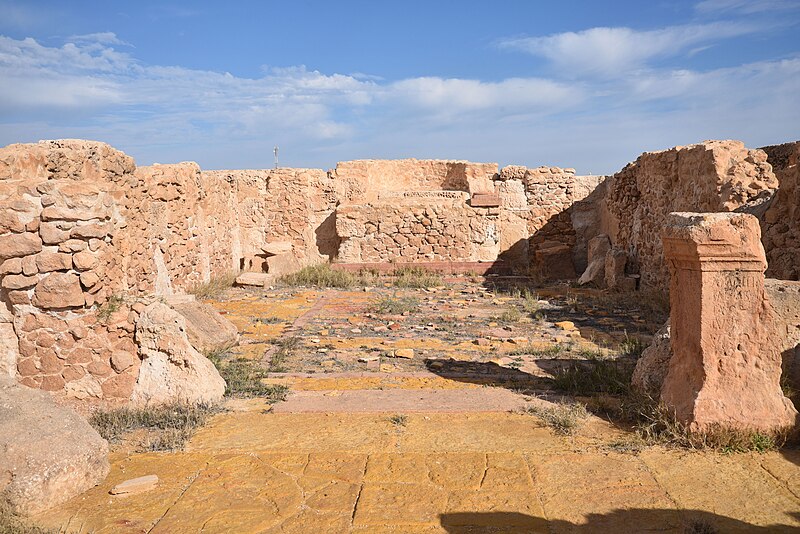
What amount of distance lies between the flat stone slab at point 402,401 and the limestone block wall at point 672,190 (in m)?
3.80

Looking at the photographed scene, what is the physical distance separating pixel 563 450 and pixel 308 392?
7.26ft

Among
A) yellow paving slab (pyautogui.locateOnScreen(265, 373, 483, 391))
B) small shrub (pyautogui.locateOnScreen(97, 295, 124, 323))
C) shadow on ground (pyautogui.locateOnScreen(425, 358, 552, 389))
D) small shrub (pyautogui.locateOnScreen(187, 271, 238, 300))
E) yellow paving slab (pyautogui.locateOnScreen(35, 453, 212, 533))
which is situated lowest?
yellow paving slab (pyautogui.locateOnScreen(35, 453, 212, 533))

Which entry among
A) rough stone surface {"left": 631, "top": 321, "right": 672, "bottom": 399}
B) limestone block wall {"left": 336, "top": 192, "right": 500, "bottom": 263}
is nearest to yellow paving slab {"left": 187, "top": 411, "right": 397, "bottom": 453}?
rough stone surface {"left": 631, "top": 321, "right": 672, "bottom": 399}

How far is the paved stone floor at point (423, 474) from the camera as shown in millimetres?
2926

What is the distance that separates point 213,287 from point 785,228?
892cm

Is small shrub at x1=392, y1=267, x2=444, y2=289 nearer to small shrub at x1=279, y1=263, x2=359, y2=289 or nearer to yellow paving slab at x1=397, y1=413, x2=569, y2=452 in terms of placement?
small shrub at x1=279, y1=263, x2=359, y2=289

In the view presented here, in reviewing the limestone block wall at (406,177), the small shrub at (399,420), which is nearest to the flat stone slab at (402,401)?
the small shrub at (399,420)

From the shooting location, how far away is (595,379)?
204 inches

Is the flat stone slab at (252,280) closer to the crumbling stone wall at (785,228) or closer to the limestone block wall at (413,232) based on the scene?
the limestone block wall at (413,232)

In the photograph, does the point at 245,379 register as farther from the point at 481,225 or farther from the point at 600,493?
the point at 481,225

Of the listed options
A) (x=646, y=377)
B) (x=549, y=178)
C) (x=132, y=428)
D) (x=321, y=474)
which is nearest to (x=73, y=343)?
(x=132, y=428)

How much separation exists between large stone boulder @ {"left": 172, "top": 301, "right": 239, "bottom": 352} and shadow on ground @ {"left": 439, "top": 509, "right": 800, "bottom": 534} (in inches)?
160

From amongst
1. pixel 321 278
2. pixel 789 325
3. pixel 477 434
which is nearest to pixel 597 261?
pixel 321 278

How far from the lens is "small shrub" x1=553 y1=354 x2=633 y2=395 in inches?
193
